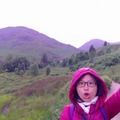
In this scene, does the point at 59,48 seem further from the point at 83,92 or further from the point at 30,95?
the point at 83,92

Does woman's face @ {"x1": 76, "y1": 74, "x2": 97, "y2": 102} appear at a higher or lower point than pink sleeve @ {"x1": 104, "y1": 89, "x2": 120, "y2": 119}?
higher

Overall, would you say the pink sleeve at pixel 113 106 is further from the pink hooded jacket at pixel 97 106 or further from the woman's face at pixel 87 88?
the woman's face at pixel 87 88

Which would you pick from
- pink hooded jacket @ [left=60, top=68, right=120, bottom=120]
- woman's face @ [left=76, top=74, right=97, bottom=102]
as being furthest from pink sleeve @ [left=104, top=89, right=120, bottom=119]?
woman's face @ [left=76, top=74, right=97, bottom=102]

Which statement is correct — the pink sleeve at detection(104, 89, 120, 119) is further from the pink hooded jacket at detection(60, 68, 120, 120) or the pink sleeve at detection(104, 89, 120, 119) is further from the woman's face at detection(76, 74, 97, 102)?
the woman's face at detection(76, 74, 97, 102)

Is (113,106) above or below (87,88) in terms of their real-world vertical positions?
below

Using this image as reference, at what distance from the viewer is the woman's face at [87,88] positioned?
7.96ft

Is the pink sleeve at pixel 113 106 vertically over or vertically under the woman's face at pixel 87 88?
under

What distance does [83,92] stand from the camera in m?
2.44

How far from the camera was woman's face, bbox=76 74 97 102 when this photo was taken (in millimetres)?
2426

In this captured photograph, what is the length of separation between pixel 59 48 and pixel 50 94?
18587cm

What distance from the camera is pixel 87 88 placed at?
7.96 feet

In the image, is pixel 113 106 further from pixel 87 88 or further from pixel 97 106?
pixel 87 88

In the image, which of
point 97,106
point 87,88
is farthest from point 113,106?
point 87,88

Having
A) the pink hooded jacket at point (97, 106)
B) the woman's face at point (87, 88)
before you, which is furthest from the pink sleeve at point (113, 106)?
the woman's face at point (87, 88)
